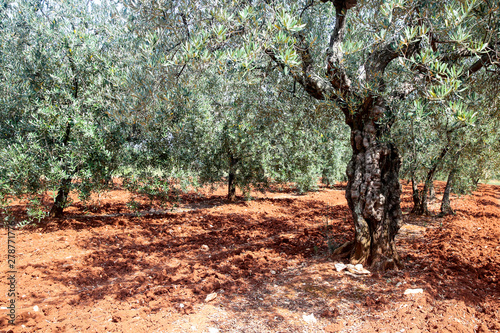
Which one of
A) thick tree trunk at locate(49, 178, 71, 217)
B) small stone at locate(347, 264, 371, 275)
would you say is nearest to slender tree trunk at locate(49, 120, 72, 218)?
thick tree trunk at locate(49, 178, 71, 217)

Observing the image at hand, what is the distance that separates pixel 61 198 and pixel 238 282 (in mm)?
6224

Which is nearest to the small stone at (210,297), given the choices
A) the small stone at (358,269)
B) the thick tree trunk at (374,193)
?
the small stone at (358,269)

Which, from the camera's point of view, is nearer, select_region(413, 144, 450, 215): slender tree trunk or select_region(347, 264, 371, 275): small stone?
select_region(347, 264, 371, 275): small stone

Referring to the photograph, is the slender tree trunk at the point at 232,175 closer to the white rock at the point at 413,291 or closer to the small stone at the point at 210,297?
the small stone at the point at 210,297

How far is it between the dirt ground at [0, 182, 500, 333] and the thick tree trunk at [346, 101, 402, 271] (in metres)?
0.43

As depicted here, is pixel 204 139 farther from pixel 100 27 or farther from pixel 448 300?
pixel 448 300

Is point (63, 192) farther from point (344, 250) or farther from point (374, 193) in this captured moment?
point (374, 193)

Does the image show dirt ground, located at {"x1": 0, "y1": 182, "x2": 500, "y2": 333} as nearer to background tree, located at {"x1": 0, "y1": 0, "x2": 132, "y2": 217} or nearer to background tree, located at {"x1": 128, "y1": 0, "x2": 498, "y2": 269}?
background tree, located at {"x1": 128, "y1": 0, "x2": 498, "y2": 269}

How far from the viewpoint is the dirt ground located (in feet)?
11.6

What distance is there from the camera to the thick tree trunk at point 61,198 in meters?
7.33

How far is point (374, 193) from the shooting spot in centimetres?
489

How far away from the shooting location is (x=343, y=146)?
67.0 feet

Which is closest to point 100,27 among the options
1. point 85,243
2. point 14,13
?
point 14,13

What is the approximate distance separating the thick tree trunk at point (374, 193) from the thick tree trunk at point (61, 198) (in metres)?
6.77
